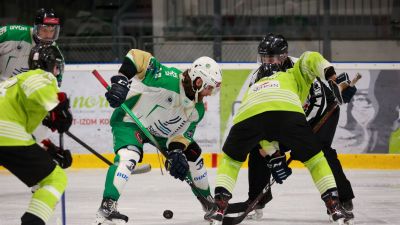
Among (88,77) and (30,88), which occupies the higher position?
(30,88)

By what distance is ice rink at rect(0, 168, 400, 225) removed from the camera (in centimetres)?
575

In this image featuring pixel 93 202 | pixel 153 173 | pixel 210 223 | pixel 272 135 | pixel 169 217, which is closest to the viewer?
pixel 272 135

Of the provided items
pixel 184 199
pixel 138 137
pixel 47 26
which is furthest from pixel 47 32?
pixel 138 137

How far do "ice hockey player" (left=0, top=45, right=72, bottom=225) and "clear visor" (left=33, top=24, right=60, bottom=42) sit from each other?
89.6 inches

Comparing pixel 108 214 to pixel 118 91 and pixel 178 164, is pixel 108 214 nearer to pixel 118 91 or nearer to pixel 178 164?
pixel 178 164

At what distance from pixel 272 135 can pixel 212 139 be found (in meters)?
3.67

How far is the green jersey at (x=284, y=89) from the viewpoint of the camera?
4938mm

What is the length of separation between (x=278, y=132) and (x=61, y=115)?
1.17 meters

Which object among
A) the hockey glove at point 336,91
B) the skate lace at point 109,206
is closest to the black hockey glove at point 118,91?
the skate lace at point 109,206

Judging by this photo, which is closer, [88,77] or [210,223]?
[210,223]

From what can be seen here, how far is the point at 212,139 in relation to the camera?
28.1 feet

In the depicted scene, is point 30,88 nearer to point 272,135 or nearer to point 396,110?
point 272,135

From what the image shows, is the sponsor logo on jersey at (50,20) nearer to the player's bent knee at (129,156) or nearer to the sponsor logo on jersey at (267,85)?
the player's bent knee at (129,156)

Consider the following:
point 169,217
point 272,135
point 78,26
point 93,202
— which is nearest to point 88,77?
point 78,26
